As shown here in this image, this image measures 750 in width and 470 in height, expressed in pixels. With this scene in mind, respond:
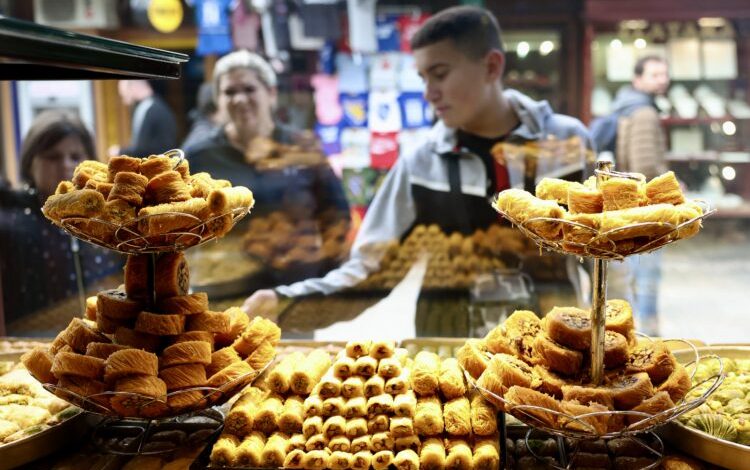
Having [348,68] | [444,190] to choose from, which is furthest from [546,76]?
[348,68]

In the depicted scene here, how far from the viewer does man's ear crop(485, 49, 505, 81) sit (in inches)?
142

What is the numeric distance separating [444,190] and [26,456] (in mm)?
2389

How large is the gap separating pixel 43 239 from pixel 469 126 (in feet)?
7.57

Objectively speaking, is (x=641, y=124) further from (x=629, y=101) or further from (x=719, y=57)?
(x=719, y=57)

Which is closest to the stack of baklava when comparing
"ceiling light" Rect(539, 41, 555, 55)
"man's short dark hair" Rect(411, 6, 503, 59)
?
"man's short dark hair" Rect(411, 6, 503, 59)

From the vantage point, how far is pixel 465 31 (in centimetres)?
362

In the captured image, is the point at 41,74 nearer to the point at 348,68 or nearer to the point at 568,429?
the point at 568,429

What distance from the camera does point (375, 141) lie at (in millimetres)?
3789

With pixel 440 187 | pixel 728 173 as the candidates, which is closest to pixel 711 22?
pixel 728 173

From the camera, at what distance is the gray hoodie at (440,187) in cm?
359

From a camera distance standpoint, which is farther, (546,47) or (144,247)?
(546,47)

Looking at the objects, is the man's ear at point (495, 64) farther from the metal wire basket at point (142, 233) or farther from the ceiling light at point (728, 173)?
the metal wire basket at point (142, 233)

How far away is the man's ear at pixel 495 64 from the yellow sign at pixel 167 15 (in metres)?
1.57

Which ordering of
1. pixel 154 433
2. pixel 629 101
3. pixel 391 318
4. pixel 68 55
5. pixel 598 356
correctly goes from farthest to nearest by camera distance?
pixel 391 318 → pixel 629 101 → pixel 154 433 → pixel 598 356 → pixel 68 55
